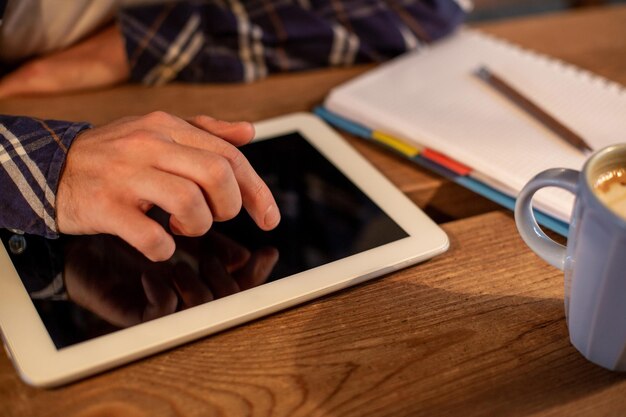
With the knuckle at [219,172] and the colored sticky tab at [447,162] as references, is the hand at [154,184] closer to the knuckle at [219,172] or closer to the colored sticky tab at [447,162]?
the knuckle at [219,172]

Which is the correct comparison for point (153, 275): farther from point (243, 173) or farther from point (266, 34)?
point (266, 34)

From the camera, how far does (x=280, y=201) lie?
0.62 m

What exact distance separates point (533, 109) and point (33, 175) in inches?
19.8

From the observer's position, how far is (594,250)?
0.41 meters

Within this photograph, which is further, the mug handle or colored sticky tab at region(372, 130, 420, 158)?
colored sticky tab at region(372, 130, 420, 158)

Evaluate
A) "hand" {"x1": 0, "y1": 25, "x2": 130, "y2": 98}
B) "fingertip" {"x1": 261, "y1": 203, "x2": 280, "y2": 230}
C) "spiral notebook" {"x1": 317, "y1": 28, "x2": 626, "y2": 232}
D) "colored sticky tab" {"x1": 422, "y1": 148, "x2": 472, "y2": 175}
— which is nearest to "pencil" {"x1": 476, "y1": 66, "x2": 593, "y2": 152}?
"spiral notebook" {"x1": 317, "y1": 28, "x2": 626, "y2": 232}

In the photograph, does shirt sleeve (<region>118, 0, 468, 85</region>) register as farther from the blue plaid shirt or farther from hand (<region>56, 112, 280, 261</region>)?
hand (<region>56, 112, 280, 261</region>)

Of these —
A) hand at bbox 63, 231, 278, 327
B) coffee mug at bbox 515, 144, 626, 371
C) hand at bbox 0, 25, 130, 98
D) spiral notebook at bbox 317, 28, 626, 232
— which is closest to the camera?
coffee mug at bbox 515, 144, 626, 371

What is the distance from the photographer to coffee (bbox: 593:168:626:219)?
0.43 m

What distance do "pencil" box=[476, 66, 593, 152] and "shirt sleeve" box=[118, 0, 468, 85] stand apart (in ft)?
0.44

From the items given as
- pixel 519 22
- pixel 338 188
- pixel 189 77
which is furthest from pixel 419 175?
pixel 519 22

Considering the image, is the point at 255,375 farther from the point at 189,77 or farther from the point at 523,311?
the point at 189,77

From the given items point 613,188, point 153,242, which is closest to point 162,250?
point 153,242

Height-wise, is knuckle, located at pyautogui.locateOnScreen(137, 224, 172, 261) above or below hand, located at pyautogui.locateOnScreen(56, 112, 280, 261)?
below
